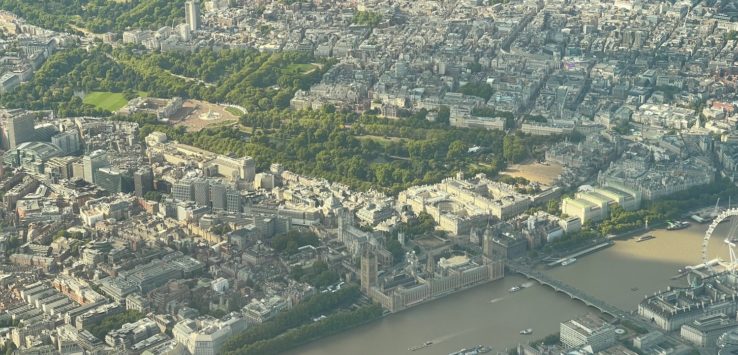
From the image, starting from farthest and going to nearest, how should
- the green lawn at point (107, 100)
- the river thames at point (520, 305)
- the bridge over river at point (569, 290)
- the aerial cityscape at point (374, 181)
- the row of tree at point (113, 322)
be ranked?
the green lawn at point (107, 100) < the bridge over river at point (569, 290) < the aerial cityscape at point (374, 181) < the river thames at point (520, 305) < the row of tree at point (113, 322)

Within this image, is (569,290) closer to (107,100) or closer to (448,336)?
(448,336)

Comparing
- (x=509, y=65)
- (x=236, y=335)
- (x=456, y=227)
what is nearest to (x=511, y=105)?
(x=509, y=65)

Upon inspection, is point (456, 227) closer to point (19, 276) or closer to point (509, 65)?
point (19, 276)

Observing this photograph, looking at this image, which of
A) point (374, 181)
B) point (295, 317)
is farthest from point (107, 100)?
point (295, 317)

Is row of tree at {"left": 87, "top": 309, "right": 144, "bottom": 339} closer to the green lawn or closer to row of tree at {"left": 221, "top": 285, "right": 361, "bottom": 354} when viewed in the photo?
row of tree at {"left": 221, "top": 285, "right": 361, "bottom": 354}

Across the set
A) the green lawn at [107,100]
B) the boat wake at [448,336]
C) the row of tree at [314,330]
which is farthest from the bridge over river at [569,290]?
the green lawn at [107,100]

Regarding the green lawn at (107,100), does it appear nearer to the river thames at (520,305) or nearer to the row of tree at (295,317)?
the row of tree at (295,317)

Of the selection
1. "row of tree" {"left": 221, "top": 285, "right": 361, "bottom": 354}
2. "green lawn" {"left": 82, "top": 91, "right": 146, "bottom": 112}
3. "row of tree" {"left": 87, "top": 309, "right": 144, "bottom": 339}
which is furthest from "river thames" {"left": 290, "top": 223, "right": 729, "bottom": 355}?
"green lawn" {"left": 82, "top": 91, "right": 146, "bottom": 112}
